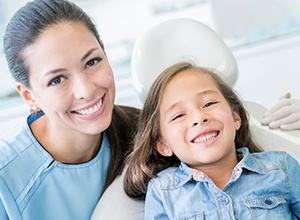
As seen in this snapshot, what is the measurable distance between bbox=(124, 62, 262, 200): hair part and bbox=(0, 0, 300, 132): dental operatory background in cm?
97

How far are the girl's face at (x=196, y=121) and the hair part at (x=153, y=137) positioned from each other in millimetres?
27

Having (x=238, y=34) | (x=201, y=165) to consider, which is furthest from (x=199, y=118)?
(x=238, y=34)

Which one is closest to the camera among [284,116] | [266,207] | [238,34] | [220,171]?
[266,207]

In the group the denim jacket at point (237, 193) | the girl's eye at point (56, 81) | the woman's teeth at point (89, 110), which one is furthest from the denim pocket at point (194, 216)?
the girl's eye at point (56, 81)

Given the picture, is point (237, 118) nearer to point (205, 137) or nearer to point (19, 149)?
point (205, 137)

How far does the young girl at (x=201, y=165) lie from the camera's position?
1.09 metres

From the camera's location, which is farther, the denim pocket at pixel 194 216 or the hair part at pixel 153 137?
the hair part at pixel 153 137

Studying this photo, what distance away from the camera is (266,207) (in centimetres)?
107

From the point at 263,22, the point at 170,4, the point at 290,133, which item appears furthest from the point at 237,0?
the point at 290,133

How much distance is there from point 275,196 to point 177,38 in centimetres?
63

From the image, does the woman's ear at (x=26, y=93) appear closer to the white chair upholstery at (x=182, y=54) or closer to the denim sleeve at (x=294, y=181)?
the white chair upholstery at (x=182, y=54)

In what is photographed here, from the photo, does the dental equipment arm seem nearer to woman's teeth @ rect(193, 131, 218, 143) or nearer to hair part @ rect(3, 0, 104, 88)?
woman's teeth @ rect(193, 131, 218, 143)

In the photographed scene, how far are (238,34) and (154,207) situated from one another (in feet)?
5.14

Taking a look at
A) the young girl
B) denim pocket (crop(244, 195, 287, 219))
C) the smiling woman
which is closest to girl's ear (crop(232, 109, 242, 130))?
the young girl
